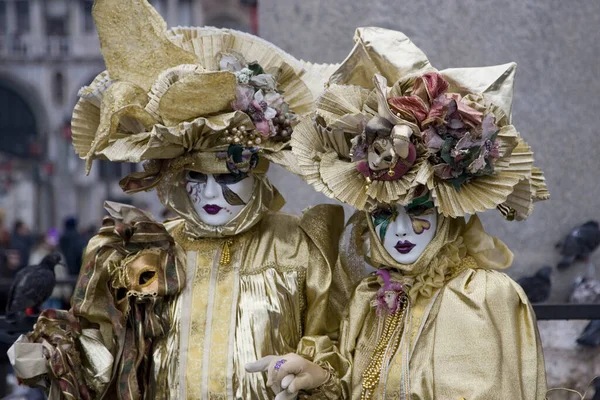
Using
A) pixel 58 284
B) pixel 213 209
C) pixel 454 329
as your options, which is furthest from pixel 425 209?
pixel 58 284

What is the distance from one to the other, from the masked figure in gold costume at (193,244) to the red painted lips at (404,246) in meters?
0.32

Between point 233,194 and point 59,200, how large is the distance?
19999 mm

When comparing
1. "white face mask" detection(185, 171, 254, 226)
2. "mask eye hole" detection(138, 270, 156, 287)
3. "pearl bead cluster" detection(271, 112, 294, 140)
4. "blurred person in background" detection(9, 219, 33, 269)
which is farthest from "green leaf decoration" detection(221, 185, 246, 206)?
"blurred person in background" detection(9, 219, 33, 269)

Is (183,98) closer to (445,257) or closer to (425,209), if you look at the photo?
(425,209)

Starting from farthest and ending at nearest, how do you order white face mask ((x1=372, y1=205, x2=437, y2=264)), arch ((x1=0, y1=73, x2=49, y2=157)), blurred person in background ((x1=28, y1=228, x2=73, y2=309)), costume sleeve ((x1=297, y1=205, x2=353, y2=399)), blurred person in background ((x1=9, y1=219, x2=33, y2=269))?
arch ((x1=0, y1=73, x2=49, y2=157)) → blurred person in background ((x1=9, y1=219, x2=33, y2=269)) → blurred person in background ((x1=28, y1=228, x2=73, y2=309)) → costume sleeve ((x1=297, y1=205, x2=353, y2=399)) → white face mask ((x1=372, y1=205, x2=437, y2=264))

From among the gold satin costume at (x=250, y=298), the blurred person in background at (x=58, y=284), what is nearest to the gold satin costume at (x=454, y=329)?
the gold satin costume at (x=250, y=298)

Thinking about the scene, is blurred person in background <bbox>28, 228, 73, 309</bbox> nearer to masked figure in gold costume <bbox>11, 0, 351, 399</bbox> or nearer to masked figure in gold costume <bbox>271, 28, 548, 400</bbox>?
masked figure in gold costume <bbox>11, 0, 351, 399</bbox>

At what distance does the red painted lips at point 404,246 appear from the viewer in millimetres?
3201

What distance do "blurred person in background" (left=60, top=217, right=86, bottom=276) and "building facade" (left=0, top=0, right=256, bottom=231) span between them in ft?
43.8

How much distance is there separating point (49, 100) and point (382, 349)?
20.7m

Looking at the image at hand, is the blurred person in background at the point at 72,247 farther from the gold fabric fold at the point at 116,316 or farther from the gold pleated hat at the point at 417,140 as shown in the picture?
the gold pleated hat at the point at 417,140

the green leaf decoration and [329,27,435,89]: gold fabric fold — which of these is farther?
the green leaf decoration

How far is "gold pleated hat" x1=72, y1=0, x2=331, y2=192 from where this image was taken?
3.37 m

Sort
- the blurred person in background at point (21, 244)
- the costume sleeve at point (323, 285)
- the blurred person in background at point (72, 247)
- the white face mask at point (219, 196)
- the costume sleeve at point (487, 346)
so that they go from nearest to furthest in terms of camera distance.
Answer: the costume sleeve at point (487, 346), the costume sleeve at point (323, 285), the white face mask at point (219, 196), the blurred person in background at point (72, 247), the blurred person in background at point (21, 244)
